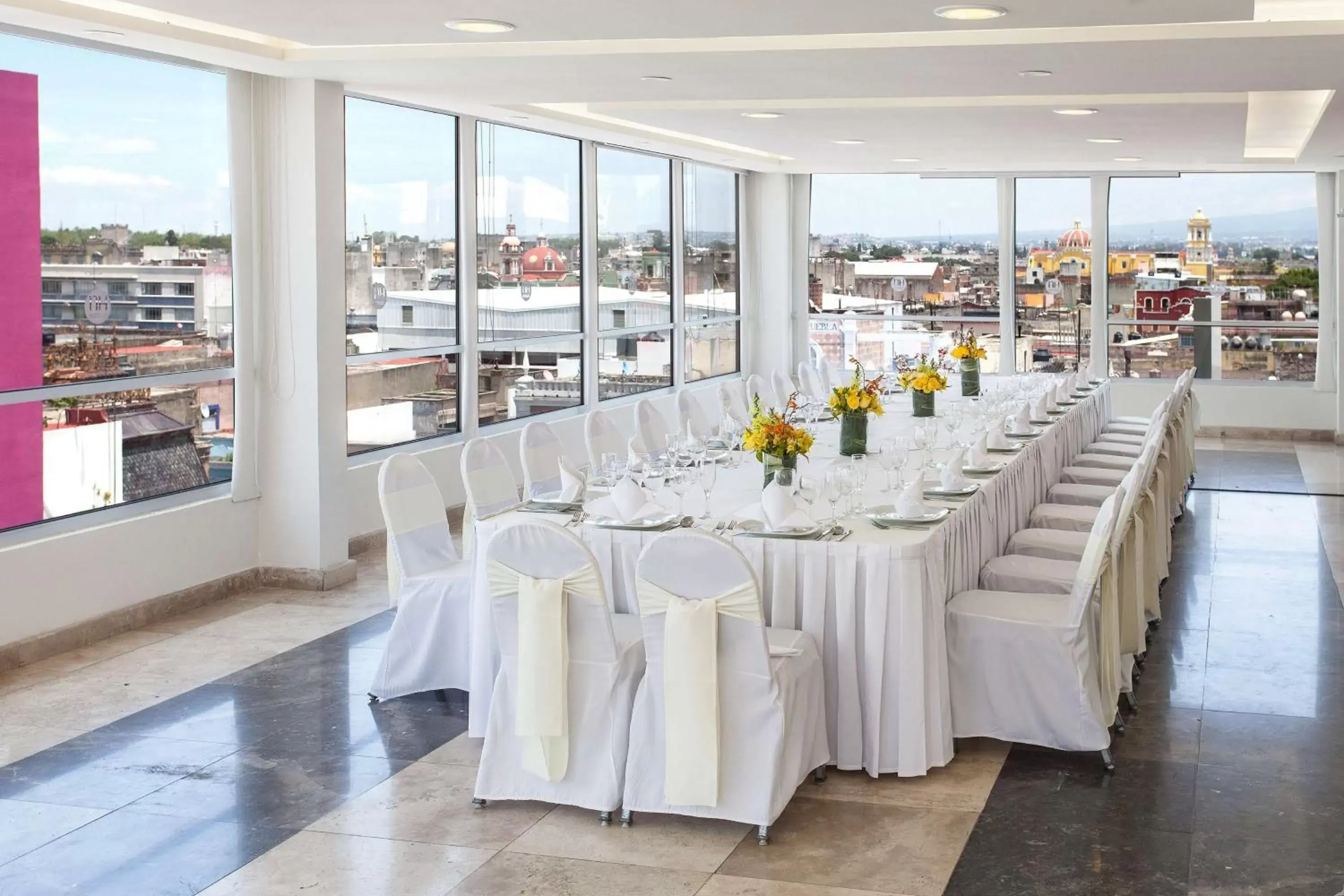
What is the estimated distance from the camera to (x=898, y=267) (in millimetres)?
16547

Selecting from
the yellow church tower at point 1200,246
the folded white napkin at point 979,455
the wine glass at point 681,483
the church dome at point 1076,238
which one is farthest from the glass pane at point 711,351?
the wine glass at point 681,483

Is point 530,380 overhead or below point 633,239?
below

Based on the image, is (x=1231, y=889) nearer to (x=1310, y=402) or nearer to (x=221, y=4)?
(x=221, y=4)

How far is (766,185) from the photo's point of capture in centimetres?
1585

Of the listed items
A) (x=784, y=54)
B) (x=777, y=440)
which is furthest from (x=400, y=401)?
(x=777, y=440)

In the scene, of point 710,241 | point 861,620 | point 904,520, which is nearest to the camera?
point 861,620

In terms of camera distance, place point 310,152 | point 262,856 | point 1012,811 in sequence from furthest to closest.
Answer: point 310,152, point 1012,811, point 262,856

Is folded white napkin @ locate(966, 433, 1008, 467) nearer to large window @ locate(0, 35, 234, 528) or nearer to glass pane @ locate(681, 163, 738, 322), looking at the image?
large window @ locate(0, 35, 234, 528)

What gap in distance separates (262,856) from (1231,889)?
9.30ft

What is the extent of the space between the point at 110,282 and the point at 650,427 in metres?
3.26

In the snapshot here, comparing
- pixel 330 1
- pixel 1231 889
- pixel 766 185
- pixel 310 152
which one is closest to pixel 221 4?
pixel 330 1

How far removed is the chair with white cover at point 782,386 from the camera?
11.6 meters

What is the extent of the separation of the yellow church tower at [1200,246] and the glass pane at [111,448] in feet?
36.9

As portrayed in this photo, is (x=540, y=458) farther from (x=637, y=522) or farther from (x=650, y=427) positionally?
(x=637, y=522)
